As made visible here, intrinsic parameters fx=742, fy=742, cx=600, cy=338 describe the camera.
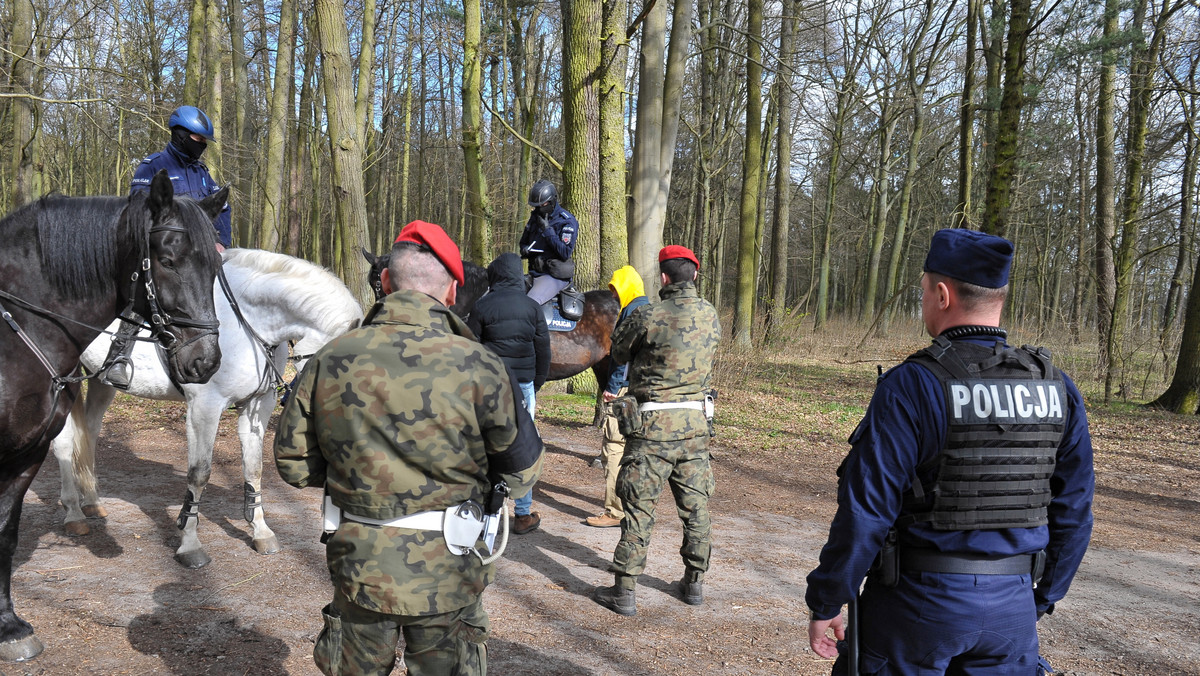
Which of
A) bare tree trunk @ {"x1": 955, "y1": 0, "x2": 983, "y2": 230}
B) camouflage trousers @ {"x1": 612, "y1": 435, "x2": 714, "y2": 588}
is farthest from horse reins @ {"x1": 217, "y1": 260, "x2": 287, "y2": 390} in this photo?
bare tree trunk @ {"x1": 955, "y1": 0, "x2": 983, "y2": 230}

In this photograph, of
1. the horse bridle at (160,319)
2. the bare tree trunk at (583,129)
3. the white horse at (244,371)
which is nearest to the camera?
the horse bridle at (160,319)

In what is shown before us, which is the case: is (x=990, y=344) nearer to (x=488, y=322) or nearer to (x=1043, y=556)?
(x=1043, y=556)

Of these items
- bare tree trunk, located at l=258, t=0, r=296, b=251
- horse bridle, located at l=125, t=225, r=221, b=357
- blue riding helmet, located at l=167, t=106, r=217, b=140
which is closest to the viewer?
horse bridle, located at l=125, t=225, r=221, b=357

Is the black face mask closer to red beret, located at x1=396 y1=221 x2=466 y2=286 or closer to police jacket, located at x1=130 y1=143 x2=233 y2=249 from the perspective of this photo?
police jacket, located at x1=130 y1=143 x2=233 y2=249

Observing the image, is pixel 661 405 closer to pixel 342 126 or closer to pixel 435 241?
pixel 435 241

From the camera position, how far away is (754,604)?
186 inches

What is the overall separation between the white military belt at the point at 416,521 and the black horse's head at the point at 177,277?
5.97 ft

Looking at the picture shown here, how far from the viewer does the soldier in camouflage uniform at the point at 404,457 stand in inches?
88.4

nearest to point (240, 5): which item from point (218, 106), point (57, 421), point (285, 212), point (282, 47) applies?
point (282, 47)

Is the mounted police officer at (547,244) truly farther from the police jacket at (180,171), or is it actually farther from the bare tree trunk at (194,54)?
the bare tree trunk at (194,54)

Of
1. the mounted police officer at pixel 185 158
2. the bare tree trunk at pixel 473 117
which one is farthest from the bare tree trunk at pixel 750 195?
the mounted police officer at pixel 185 158

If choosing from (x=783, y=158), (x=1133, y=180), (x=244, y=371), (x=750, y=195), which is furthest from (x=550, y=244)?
(x=1133, y=180)

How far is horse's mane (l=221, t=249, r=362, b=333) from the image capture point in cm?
509

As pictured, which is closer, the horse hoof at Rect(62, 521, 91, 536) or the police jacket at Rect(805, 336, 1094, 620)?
the police jacket at Rect(805, 336, 1094, 620)
